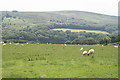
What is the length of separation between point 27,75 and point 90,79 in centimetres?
469

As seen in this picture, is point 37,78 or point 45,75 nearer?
point 37,78

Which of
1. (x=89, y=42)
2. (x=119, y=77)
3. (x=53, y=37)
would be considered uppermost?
(x=119, y=77)

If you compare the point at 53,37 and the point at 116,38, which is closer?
the point at 116,38

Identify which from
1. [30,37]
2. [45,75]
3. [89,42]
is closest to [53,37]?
[30,37]

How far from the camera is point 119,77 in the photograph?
47.7 feet

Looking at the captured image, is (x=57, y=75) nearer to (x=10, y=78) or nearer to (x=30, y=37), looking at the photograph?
(x=10, y=78)

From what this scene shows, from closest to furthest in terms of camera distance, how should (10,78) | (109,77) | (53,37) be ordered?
(10,78), (109,77), (53,37)

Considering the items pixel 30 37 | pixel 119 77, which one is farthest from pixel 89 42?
pixel 119 77

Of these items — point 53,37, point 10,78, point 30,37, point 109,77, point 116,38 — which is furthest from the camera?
point 53,37

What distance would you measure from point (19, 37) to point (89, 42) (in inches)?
3502

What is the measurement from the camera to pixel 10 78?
1366 centimetres

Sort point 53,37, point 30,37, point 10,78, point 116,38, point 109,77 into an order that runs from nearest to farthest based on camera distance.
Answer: point 10,78 → point 109,77 → point 116,38 → point 30,37 → point 53,37

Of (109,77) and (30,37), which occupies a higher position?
(109,77)

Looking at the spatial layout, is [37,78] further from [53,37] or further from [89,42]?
[53,37]
